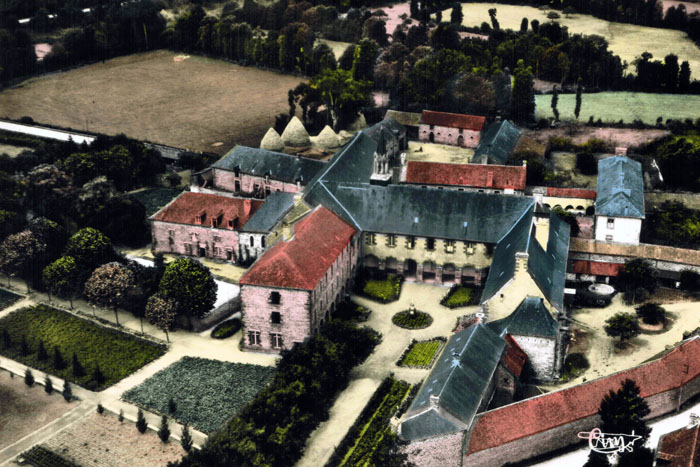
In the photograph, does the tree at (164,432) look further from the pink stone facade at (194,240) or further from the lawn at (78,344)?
the pink stone facade at (194,240)

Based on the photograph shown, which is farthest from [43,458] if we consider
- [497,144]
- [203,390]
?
[497,144]

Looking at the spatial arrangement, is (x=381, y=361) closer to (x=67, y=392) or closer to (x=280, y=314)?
(x=280, y=314)

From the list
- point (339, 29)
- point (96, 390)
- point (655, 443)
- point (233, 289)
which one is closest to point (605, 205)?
point (655, 443)

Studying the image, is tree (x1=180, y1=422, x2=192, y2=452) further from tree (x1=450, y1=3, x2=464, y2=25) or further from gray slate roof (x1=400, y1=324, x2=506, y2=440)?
tree (x1=450, y1=3, x2=464, y2=25)

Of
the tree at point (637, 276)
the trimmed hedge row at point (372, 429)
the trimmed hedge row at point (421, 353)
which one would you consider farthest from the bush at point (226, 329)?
the tree at point (637, 276)

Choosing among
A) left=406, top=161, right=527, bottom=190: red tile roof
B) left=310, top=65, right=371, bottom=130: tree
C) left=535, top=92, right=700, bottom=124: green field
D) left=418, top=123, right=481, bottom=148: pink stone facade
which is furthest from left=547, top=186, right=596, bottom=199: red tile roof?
left=310, top=65, right=371, bottom=130: tree

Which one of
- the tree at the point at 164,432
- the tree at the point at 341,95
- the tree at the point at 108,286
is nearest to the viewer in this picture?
the tree at the point at 164,432
